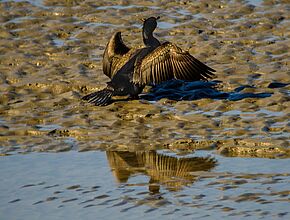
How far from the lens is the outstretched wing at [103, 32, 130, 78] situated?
43.5 feet

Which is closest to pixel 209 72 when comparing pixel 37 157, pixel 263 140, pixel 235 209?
pixel 263 140

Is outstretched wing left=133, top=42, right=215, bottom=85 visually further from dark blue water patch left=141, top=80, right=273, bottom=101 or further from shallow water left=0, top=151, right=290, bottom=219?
shallow water left=0, top=151, right=290, bottom=219

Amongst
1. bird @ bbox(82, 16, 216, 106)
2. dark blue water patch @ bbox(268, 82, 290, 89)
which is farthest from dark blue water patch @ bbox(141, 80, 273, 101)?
dark blue water patch @ bbox(268, 82, 290, 89)

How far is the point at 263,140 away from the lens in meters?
10.7

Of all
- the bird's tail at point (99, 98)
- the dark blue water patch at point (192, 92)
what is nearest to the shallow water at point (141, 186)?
the bird's tail at point (99, 98)

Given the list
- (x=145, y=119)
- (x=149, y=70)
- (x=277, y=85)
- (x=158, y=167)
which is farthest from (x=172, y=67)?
(x=158, y=167)

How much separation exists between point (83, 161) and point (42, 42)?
5.21m

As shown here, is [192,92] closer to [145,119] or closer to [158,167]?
[145,119]

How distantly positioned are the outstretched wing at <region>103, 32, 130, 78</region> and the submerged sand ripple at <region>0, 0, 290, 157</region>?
29cm

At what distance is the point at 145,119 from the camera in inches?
472

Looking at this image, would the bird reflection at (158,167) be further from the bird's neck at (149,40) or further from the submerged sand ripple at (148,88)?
the bird's neck at (149,40)

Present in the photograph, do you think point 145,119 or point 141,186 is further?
point 145,119

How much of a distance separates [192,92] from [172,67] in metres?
0.61

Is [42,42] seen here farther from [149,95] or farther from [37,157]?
[37,157]
